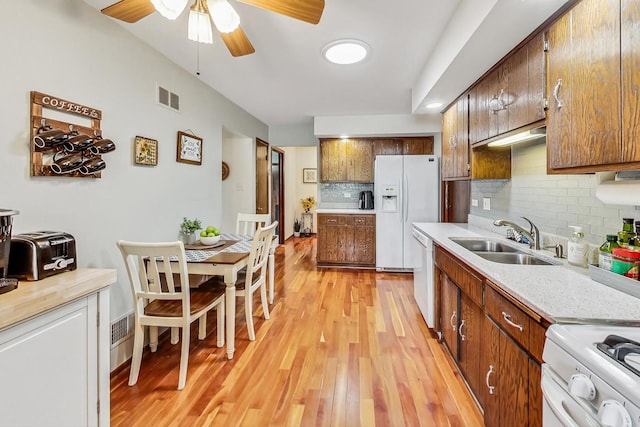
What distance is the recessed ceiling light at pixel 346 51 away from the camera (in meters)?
2.33

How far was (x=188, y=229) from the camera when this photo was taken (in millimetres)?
2867

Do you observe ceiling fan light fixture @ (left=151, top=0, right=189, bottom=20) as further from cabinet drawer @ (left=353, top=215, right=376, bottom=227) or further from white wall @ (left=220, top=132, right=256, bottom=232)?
cabinet drawer @ (left=353, top=215, right=376, bottom=227)

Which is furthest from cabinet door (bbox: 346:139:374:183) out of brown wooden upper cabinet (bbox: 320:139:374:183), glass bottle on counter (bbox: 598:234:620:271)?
glass bottle on counter (bbox: 598:234:620:271)

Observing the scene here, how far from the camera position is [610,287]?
1.28m

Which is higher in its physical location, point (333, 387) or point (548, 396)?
point (548, 396)

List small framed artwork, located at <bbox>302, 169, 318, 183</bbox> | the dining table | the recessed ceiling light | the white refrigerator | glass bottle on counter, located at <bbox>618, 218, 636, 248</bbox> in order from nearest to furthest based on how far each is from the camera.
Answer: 1. glass bottle on counter, located at <bbox>618, 218, 636, 248</bbox>
2. the dining table
3. the recessed ceiling light
4. the white refrigerator
5. small framed artwork, located at <bbox>302, 169, 318, 183</bbox>

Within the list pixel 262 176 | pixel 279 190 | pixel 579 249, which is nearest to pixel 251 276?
pixel 579 249

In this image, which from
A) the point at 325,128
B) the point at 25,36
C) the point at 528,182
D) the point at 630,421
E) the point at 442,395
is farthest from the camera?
the point at 325,128

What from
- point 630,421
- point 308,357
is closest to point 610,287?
point 630,421

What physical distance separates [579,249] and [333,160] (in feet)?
12.6

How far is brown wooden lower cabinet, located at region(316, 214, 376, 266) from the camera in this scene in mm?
4809

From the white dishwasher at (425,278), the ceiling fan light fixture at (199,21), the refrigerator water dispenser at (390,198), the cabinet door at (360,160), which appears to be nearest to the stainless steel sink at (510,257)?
the white dishwasher at (425,278)

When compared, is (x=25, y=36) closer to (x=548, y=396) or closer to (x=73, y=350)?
(x=73, y=350)

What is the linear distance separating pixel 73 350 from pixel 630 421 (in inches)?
70.9
